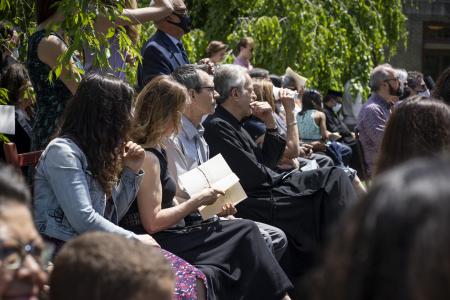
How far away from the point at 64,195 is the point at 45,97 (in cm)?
96

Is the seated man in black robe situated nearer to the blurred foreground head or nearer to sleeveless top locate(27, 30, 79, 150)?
sleeveless top locate(27, 30, 79, 150)

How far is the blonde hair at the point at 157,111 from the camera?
500 centimetres

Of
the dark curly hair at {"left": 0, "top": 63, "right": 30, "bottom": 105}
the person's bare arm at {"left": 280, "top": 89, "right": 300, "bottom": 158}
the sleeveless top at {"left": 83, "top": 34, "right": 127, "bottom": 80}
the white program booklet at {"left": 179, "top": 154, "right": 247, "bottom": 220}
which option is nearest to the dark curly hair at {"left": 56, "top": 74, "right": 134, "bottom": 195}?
the white program booklet at {"left": 179, "top": 154, "right": 247, "bottom": 220}

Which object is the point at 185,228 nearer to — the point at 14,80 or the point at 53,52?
the point at 53,52

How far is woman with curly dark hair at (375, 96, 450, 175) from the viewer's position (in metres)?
3.82

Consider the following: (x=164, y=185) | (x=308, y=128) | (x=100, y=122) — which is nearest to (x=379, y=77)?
(x=308, y=128)

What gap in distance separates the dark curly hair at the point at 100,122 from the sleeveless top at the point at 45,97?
1.74ft

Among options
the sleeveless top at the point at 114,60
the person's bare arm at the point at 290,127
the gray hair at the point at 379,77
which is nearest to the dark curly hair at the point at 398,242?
the sleeveless top at the point at 114,60

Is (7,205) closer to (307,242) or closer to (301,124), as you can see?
(307,242)

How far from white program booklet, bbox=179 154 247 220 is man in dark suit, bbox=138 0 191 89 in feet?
4.16

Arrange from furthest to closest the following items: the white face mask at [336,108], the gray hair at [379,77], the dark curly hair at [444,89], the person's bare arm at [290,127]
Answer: the white face mask at [336,108] < the gray hair at [379,77] < the person's bare arm at [290,127] < the dark curly hair at [444,89]

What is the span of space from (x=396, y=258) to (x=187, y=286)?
10.6 ft

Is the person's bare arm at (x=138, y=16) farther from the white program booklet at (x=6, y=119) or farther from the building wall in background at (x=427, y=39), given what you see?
the building wall in background at (x=427, y=39)

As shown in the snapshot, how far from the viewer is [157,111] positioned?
503 cm
